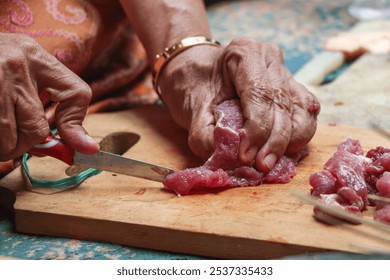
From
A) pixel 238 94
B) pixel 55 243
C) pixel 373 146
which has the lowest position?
pixel 373 146

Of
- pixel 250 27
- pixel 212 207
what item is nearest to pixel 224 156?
pixel 212 207

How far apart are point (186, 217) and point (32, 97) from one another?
0.49 m

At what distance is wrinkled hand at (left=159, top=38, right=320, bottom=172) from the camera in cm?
168

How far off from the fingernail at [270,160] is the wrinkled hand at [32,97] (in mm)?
464

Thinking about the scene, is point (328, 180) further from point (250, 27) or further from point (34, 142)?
point (250, 27)

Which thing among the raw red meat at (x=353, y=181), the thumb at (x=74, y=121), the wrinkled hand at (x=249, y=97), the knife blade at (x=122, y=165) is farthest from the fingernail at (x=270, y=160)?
the thumb at (x=74, y=121)

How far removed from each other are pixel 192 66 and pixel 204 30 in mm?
246

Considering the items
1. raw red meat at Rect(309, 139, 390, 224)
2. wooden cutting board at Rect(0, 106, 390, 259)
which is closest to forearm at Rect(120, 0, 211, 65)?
wooden cutting board at Rect(0, 106, 390, 259)

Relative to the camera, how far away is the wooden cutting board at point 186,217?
1.40m

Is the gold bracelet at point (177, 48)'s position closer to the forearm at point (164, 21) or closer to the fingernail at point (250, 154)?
the forearm at point (164, 21)

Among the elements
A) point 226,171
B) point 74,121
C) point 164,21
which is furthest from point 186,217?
point 164,21

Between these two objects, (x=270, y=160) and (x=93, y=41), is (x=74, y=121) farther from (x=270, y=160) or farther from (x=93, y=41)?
(x=93, y=41)

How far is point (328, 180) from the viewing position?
5.12ft

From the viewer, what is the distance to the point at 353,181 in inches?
60.6
